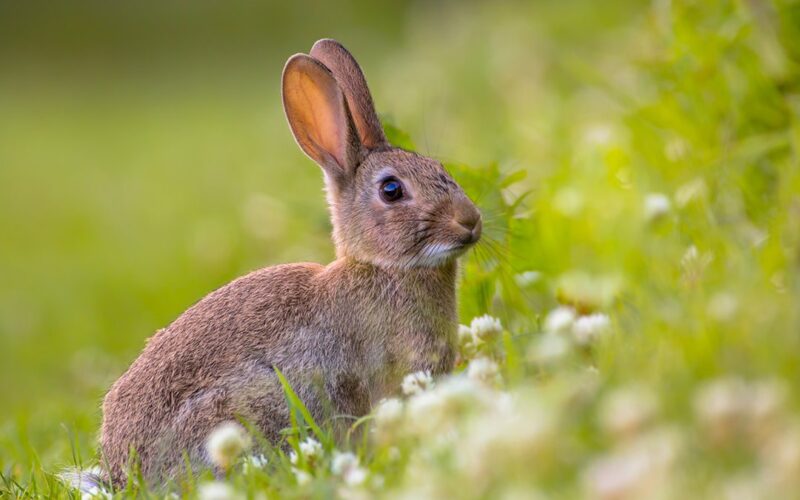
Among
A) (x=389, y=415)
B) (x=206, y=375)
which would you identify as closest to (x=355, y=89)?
(x=206, y=375)

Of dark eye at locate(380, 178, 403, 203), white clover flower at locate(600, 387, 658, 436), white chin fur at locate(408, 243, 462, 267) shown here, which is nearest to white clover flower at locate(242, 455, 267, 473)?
white chin fur at locate(408, 243, 462, 267)

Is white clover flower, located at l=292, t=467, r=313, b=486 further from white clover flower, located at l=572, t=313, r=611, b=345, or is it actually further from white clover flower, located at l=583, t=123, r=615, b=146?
white clover flower, located at l=583, t=123, r=615, b=146

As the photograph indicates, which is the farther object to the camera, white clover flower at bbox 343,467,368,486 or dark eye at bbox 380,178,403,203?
dark eye at bbox 380,178,403,203

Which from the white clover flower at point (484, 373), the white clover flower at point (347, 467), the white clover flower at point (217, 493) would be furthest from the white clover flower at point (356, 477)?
the white clover flower at point (484, 373)

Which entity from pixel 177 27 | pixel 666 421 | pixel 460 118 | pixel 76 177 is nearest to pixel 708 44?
pixel 666 421

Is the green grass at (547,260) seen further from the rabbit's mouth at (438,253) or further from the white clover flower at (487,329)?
the rabbit's mouth at (438,253)

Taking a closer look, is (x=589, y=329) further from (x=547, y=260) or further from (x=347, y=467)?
(x=547, y=260)

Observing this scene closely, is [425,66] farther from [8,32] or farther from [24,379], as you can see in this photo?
[8,32]
